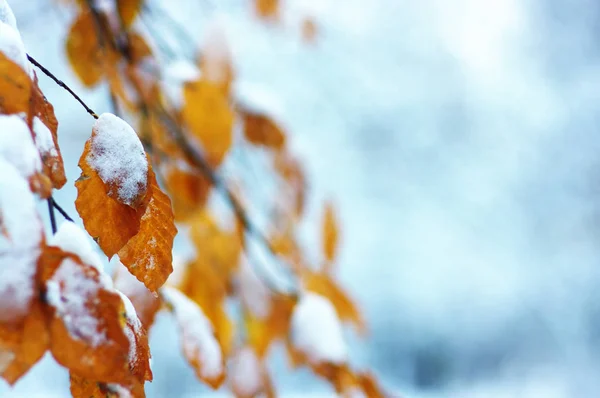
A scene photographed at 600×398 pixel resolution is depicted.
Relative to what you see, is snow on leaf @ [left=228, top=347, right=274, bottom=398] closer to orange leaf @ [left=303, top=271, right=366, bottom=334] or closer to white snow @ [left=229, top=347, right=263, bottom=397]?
white snow @ [left=229, top=347, right=263, bottom=397]

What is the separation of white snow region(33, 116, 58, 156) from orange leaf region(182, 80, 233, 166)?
38cm

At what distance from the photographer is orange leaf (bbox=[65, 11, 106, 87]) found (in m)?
0.64

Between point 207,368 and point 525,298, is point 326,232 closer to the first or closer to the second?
point 207,368

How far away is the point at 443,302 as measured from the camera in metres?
3.80

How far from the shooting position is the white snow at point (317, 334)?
57 cm

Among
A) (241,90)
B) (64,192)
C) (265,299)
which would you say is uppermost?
(64,192)

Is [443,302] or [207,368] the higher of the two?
[443,302]

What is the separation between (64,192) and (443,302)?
8.41 feet

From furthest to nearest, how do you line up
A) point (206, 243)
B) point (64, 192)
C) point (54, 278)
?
point (64, 192) → point (206, 243) → point (54, 278)

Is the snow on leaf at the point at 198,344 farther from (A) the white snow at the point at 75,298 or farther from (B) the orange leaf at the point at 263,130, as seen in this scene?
(B) the orange leaf at the point at 263,130

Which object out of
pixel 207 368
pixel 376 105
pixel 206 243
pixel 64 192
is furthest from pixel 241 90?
pixel 376 105

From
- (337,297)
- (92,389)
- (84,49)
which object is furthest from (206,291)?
(92,389)

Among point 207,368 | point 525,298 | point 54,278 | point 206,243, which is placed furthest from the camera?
point 525,298

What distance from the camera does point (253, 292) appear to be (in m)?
0.81
